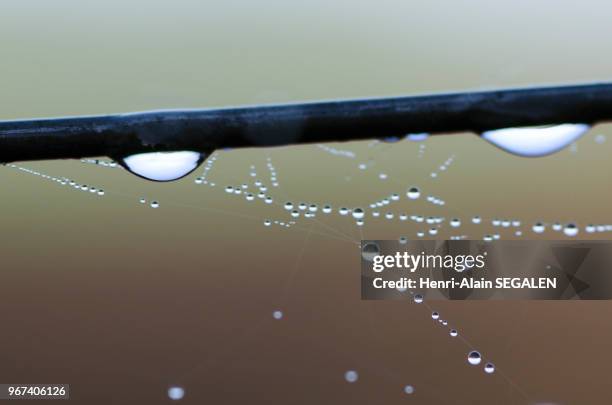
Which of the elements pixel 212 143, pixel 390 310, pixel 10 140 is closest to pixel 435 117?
pixel 212 143

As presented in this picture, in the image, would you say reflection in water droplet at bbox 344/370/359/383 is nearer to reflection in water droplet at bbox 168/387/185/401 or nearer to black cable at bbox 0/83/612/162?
reflection in water droplet at bbox 168/387/185/401

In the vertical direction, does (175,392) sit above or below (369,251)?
below

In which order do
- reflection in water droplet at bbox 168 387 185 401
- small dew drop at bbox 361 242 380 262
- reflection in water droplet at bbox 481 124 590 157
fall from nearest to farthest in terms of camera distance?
reflection in water droplet at bbox 481 124 590 157
reflection in water droplet at bbox 168 387 185 401
small dew drop at bbox 361 242 380 262

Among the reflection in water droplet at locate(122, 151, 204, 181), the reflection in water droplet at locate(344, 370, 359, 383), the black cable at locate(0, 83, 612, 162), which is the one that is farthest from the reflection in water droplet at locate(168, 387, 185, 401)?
the black cable at locate(0, 83, 612, 162)

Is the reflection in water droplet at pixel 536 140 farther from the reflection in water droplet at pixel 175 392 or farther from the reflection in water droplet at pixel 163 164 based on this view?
the reflection in water droplet at pixel 175 392

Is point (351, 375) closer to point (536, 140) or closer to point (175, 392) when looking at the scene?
point (175, 392)

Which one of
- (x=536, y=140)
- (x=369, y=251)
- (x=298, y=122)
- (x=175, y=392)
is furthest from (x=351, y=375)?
(x=298, y=122)
